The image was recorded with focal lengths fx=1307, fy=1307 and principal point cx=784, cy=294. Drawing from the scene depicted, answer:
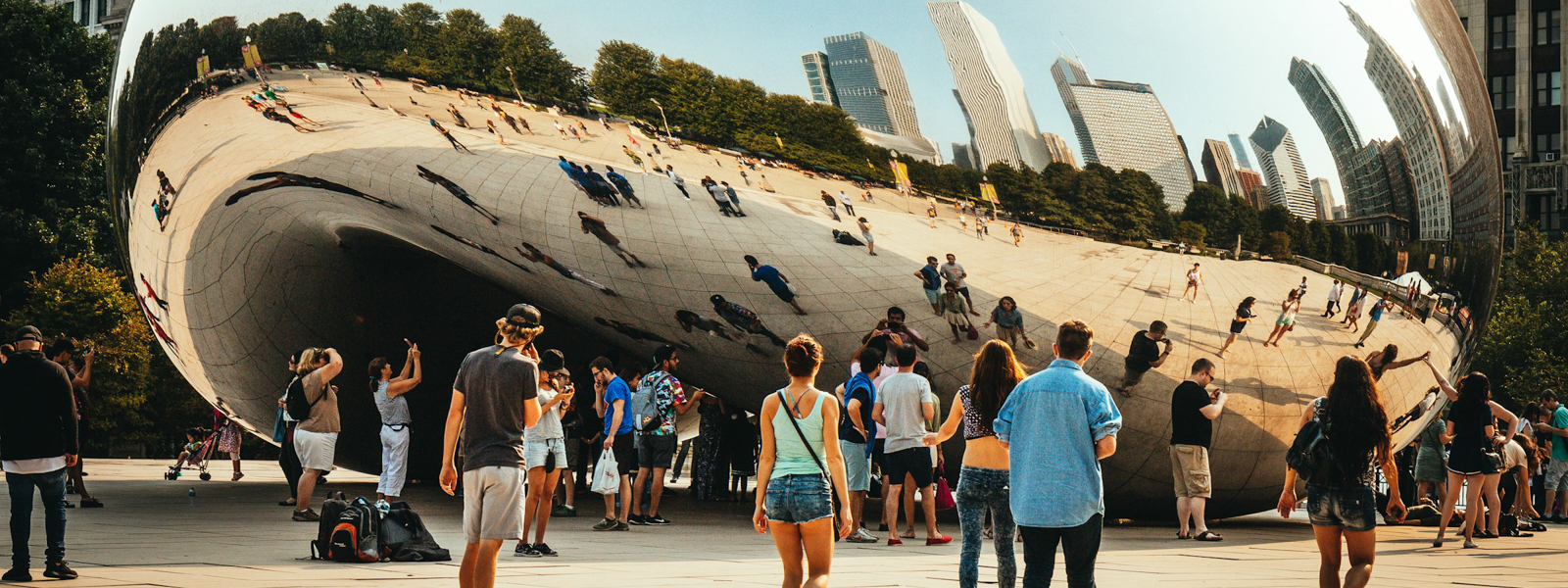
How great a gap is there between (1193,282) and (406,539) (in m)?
5.83

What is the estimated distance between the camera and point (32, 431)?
7473 mm

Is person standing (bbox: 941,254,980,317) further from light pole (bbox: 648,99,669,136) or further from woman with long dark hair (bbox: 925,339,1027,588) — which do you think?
woman with long dark hair (bbox: 925,339,1027,588)

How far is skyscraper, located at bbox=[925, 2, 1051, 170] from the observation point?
9.41 m

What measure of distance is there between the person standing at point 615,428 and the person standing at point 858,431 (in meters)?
1.80

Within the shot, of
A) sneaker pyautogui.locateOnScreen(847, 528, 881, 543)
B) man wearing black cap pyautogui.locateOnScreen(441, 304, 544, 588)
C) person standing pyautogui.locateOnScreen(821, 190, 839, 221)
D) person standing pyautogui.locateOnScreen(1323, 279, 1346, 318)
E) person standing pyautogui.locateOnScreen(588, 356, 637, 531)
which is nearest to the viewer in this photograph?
man wearing black cap pyautogui.locateOnScreen(441, 304, 544, 588)

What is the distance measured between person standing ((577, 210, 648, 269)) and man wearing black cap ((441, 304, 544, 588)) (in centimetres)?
322

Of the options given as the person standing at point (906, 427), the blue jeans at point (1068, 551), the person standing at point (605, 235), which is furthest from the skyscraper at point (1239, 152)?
the blue jeans at point (1068, 551)

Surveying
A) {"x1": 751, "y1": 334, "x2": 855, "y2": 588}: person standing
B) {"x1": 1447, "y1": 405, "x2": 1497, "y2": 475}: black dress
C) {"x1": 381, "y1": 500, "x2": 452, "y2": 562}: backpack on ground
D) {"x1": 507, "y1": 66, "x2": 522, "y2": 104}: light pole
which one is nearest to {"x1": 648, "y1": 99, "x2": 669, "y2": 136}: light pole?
{"x1": 507, "y1": 66, "x2": 522, "y2": 104}: light pole

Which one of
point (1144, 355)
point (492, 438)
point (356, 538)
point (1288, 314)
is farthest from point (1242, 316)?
point (356, 538)

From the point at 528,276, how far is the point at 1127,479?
518 centimetres

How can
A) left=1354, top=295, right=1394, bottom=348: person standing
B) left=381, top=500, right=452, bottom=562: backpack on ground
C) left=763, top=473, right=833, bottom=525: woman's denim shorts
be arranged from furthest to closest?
left=1354, top=295, right=1394, bottom=348: person standing, left=381, top=500, right=452, bottom=562: backpack on ground, left=763, top=473, right=833, bottom=525: woman's denim shorts

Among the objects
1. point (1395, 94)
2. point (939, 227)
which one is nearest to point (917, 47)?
point (939, 227)

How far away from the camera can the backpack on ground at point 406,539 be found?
848cm

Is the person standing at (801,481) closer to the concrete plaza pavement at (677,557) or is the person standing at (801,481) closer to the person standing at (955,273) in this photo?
the concrete plaza pavement at (677,557)
